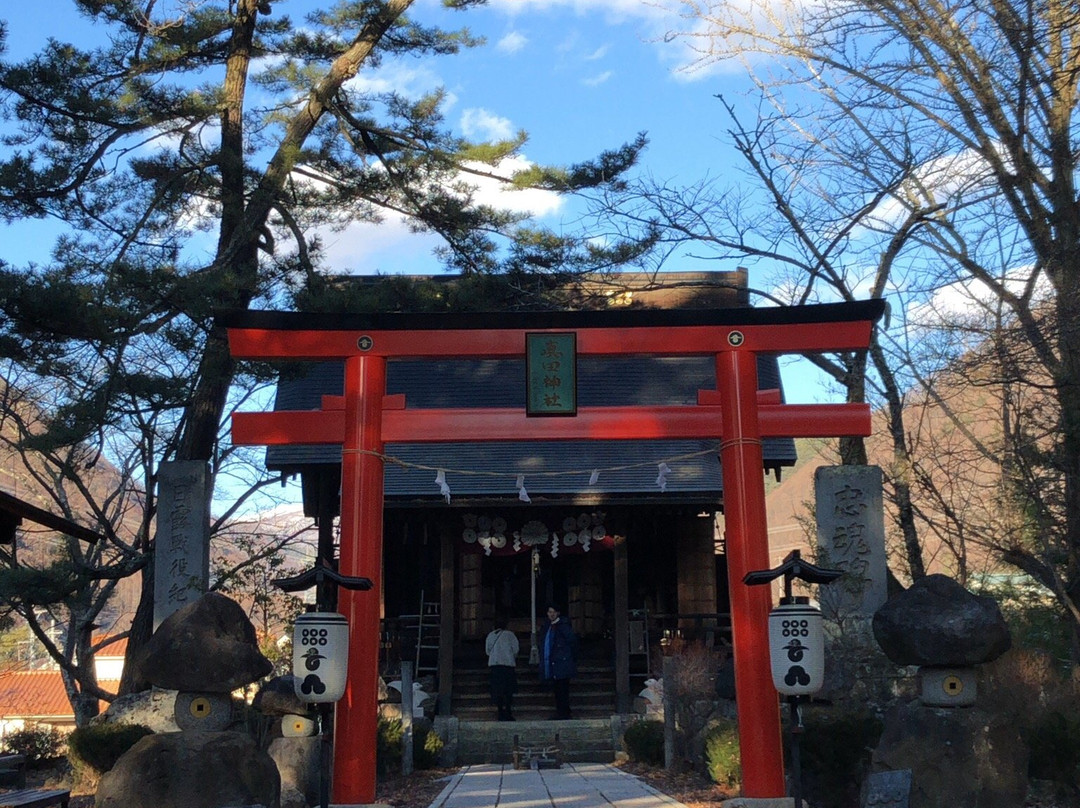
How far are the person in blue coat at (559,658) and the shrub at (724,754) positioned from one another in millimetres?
4540

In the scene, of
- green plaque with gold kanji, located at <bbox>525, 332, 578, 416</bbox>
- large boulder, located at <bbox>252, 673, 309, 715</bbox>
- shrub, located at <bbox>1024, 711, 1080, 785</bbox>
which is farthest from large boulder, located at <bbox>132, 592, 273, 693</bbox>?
shrub, located at <bbox>1024, 711, 1080, 785</bbox>

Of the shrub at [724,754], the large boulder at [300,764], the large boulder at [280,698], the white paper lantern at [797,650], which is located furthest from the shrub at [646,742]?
the white paper lantern at [797,650]

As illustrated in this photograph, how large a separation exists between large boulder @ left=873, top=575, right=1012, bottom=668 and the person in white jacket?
8.09 metres

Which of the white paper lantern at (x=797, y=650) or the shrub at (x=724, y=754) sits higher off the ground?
the white paper lantern at (x=797, y=650)

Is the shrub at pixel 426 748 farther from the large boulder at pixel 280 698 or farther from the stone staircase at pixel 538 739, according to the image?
the large boulder at pixel 280 698

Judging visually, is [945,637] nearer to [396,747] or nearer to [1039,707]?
[1039,707]

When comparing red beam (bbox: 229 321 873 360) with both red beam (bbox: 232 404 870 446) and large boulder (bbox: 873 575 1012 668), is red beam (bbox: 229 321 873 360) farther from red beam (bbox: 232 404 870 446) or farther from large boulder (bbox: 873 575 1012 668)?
large boulder (bbox: 873 575 1012 668)

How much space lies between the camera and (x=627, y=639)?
16.2m

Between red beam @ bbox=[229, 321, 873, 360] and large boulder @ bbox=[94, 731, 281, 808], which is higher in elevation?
red beam @ bbox=[229, 321, 873, 360]

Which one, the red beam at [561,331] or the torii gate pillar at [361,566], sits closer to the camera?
the torii gate pillar at [361,566]

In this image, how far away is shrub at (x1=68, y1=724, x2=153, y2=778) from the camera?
35.2ft

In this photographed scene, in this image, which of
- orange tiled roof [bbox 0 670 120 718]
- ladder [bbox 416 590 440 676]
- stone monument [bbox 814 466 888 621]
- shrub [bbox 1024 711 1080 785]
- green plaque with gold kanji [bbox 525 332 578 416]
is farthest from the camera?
orange tiled roof [bbox 0 670 120 718]

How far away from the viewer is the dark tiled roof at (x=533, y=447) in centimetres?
1630

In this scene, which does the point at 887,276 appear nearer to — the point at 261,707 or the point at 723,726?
the point at 723,726
